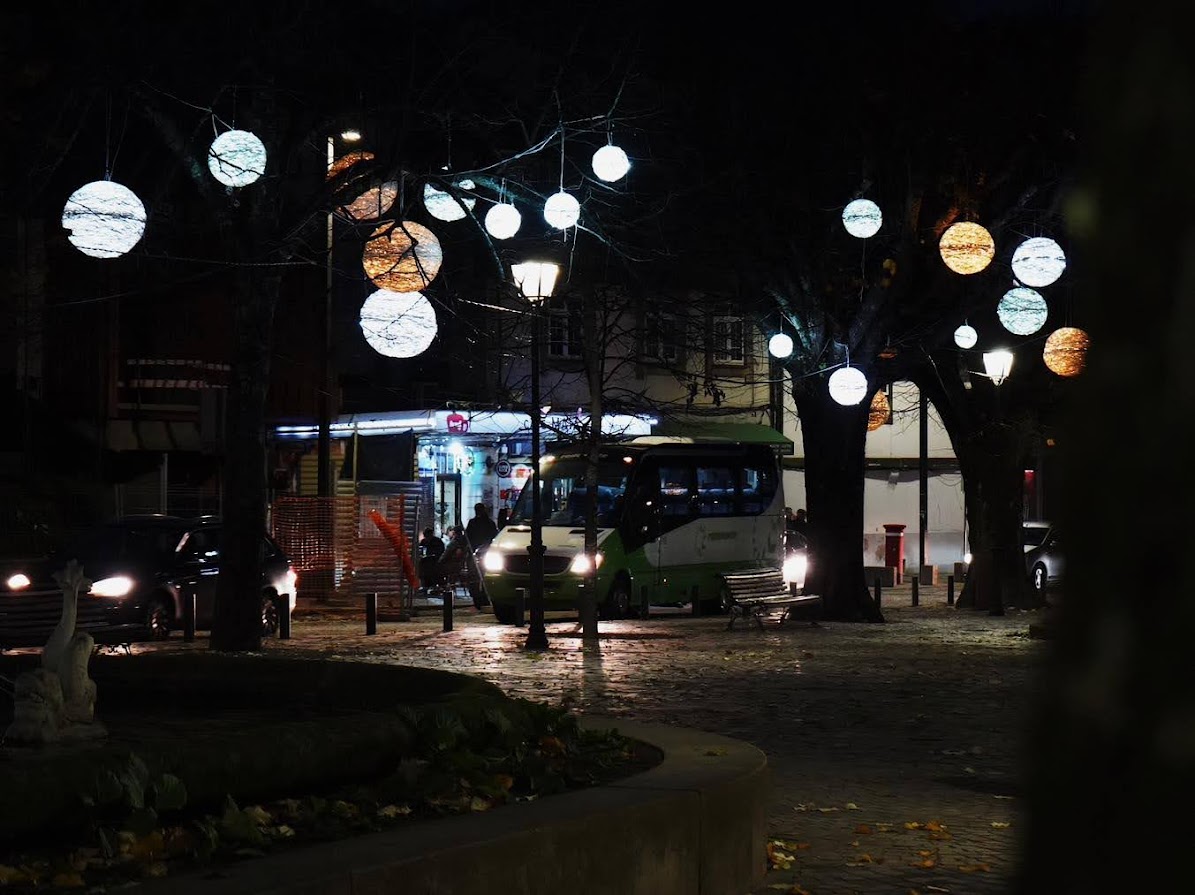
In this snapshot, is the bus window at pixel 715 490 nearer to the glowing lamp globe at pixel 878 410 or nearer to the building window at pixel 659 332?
the building window at pixel 659 332

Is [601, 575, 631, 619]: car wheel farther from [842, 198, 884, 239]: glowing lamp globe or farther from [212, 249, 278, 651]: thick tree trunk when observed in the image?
[212, 249, 278, 651]: thick tree trunk

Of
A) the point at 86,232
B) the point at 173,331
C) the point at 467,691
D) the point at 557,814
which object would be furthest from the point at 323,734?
the point at 173,331

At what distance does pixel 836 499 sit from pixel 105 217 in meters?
16.3

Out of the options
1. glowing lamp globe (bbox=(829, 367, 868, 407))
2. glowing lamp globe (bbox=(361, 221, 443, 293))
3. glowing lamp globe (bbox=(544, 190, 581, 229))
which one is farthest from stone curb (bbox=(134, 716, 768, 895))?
glowing lamp globe (bbox=(829, 367, 868, 407))

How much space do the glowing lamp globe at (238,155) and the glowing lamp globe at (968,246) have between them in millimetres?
9647

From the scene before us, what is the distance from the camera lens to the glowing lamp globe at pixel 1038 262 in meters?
21.8

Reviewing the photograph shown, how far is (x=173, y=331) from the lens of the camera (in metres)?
43.5

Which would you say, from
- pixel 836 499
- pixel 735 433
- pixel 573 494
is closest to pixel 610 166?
pixel 836 499

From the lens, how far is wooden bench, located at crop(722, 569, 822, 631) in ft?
90.5

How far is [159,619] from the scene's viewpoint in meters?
24.2

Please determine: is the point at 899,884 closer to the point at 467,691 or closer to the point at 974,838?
the point at 974,838

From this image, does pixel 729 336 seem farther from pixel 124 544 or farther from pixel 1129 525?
pixel 1129 525

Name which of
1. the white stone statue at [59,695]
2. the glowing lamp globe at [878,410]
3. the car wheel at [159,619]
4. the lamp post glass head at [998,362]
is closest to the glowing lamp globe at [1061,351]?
the lamp post glass head at [998,362]

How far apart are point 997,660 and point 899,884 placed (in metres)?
14.0
